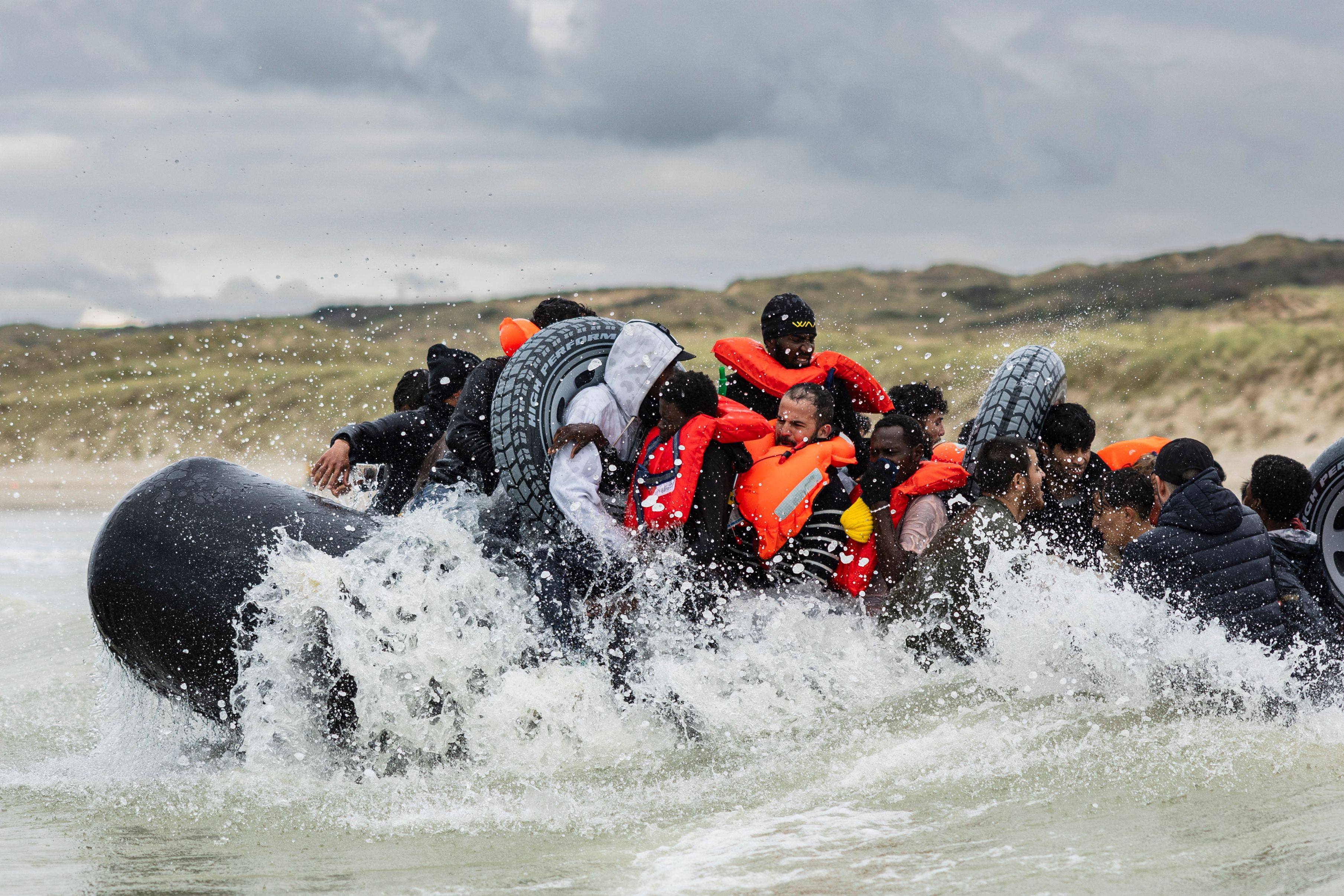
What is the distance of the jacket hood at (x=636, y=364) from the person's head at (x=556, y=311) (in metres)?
0.93

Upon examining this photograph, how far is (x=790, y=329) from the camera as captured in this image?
601 centimetres

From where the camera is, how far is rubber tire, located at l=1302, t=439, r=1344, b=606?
6270mm

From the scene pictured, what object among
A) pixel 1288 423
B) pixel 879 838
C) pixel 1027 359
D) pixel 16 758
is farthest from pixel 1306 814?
pixel 1288 423

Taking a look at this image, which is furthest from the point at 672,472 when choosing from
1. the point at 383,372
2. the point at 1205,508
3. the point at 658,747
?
the point at 383,372

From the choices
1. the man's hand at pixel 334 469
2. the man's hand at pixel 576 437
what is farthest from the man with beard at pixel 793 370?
the man's hand at pixel 334 469

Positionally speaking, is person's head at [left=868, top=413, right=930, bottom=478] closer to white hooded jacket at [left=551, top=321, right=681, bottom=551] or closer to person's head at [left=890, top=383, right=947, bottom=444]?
person's head at [left=890, top=383, right=947, bottom=444]

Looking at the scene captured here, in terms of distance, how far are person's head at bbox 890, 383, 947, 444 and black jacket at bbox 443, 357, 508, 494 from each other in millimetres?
2173

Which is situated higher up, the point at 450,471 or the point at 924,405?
the point at 924,405

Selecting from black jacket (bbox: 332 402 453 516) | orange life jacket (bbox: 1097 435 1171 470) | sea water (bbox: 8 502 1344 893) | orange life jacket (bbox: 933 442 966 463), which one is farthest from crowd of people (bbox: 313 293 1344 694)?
black jacket (bbox: 332 402 453 516)

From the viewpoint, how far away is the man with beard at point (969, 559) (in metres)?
5.14

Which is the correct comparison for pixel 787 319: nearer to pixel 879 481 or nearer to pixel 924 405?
pixel 879 481

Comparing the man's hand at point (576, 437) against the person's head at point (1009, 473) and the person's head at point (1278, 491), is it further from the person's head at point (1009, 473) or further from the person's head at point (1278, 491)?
the person's head at point (1278, 491)

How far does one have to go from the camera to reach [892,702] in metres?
5.36

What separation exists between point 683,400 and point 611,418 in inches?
14.7
